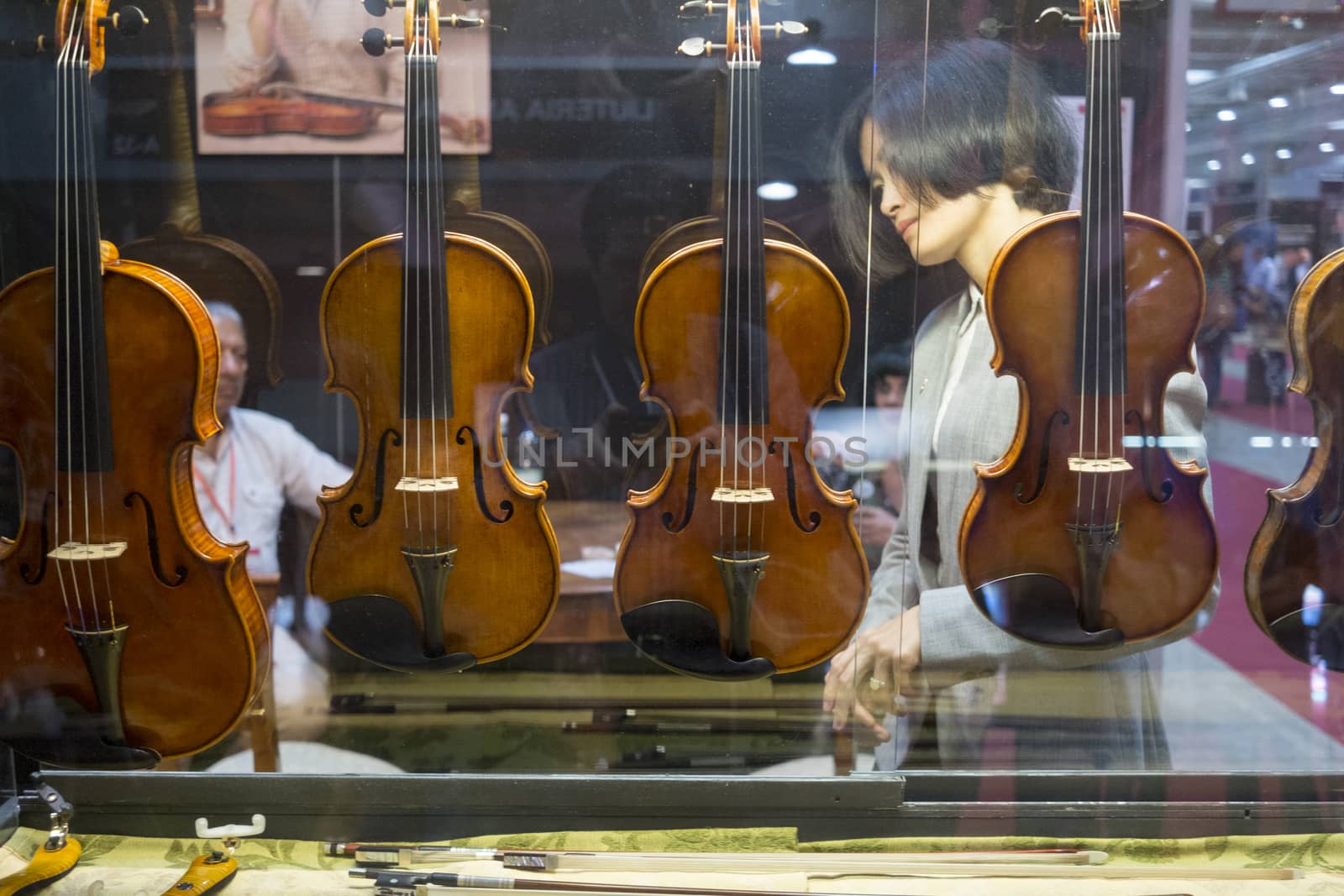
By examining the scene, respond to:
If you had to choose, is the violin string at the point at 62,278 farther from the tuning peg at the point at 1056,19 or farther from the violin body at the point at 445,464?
the tuning peg at the point at 1056,19

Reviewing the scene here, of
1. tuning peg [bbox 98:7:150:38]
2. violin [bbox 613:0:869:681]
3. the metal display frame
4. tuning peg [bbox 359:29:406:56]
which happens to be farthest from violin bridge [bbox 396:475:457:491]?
tuning peg [bbox 98:7:150:38]

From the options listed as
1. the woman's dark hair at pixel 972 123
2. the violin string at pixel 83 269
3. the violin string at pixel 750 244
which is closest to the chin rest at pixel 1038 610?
the violin string at pixel 750 244

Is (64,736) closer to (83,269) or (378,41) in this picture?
(83,269)

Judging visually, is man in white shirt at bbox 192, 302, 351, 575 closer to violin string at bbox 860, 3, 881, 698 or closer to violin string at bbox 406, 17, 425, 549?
violin string at bbox 406, 17, 425, 549

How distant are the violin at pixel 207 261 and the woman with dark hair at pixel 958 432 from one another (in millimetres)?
1135

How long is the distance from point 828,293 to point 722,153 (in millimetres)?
390

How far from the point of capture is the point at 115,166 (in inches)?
87.9

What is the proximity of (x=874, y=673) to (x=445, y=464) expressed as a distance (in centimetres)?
98

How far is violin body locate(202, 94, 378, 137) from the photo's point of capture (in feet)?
7.30

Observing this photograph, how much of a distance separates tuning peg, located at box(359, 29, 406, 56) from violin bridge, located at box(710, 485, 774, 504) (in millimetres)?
950

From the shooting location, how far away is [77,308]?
190 centimetres

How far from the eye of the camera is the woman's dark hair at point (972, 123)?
85.2 inches

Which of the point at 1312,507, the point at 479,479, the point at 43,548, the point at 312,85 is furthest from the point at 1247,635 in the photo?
the point at 43,548

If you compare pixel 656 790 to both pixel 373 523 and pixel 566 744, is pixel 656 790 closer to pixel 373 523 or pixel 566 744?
pixel 566 744
